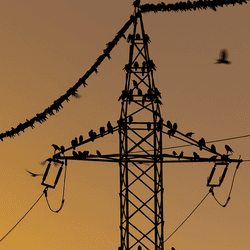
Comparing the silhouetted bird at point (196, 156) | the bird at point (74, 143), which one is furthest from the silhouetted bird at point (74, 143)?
the silhouetted bird at point (196, 156)

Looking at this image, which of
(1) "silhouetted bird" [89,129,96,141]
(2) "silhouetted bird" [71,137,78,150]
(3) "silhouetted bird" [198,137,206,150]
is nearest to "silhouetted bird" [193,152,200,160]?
(3) "silhouetted bird" [198,137,206,150]

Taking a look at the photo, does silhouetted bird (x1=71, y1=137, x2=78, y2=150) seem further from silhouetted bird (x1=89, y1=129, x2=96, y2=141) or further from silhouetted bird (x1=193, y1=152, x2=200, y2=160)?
silhouetted bird (x1=193, y1=152, x2=200, y2=160)

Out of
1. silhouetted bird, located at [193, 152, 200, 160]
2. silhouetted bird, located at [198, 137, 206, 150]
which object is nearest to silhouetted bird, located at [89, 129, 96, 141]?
silhouetted bird, located at [193, 152, 200, 160]

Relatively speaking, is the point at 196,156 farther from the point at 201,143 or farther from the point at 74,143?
the point at 74,143

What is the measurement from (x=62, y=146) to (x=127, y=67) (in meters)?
3.58

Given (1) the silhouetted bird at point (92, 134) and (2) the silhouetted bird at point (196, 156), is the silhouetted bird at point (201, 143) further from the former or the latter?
(1) the silhouetted bird at point (92, 134)

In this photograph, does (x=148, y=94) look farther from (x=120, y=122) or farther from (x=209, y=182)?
(x=209, y=182)

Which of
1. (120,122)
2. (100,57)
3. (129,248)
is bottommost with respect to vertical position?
(129,248)

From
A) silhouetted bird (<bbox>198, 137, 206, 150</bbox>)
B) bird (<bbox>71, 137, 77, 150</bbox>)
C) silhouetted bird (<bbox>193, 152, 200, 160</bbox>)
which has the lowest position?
bird (<bbox>71, 137, 77, 150</bbox>)

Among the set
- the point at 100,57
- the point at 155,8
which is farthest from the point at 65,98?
the point at 155,8

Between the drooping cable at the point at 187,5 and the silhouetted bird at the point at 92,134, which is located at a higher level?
the drooping cable at the point at 187,5

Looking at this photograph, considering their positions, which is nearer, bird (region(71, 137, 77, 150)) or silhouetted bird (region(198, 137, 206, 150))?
bird (region(71, 137, 77, 150))

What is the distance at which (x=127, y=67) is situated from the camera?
3512 centimetres

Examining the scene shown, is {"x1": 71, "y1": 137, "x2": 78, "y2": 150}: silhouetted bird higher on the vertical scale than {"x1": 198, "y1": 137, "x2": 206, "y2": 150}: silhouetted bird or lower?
lower
